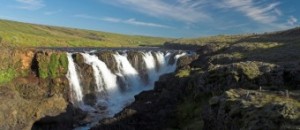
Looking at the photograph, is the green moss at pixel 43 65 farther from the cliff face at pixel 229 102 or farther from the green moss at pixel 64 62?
the cliff face at pixel 229 102

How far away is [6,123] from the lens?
37.6 meters

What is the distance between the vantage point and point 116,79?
6450 centimetres

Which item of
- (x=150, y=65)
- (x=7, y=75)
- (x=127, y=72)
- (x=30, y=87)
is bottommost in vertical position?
(x=127, y=72)

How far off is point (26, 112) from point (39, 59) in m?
15.2

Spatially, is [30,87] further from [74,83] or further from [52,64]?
[74,83]

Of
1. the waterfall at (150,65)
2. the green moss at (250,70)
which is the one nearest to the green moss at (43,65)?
the waterfall at (150,65)

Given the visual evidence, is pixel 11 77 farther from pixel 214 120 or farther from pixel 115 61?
pixel 214 120

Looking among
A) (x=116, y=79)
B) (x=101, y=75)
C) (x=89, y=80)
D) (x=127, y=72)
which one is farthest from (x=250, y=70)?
(x=127, y=72)

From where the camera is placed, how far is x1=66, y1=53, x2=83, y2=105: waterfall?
54.4m

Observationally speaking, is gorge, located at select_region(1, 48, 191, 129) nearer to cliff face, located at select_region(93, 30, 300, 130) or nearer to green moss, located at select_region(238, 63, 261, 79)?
cliff face, located at select_region(93, 30, 300, 130)

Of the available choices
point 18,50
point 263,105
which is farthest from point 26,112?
point 263,105

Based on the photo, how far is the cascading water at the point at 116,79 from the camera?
181 ft

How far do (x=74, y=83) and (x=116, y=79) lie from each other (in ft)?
31.4

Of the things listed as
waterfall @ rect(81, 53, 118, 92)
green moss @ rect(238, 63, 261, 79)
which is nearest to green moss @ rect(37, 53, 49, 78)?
waterfall @ rect(81, 53, 118, 92)
